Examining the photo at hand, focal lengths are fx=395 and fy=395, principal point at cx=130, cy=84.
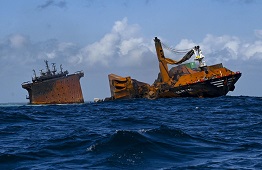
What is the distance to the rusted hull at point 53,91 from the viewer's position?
228 ft

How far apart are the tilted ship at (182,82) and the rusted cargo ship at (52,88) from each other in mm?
7395

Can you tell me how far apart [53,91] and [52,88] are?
557mm

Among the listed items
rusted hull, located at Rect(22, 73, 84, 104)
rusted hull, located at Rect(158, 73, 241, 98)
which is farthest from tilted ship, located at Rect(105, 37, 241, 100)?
rusted hull, located at Rect(22, 73, 84, 104)

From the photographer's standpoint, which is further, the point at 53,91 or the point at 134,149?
the point at 53,91

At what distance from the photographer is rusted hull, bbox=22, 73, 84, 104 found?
69.6 meters

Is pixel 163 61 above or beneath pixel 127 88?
above

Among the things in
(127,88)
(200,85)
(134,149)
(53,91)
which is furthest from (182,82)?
(134,149)

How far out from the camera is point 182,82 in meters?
59.3

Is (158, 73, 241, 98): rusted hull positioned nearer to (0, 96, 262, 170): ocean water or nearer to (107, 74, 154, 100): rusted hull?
(107, 74, 154, 100): rusted hull

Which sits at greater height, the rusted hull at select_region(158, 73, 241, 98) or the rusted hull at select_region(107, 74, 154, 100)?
the rusted hull at select_region(107, 74, 154, 100)

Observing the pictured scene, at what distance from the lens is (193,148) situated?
1384 cm

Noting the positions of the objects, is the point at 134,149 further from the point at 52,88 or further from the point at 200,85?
the point at 52,88

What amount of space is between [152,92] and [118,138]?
4998 cm

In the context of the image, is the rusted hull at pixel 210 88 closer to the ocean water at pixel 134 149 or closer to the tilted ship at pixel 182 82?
the tilted ship at pixel 182 82
